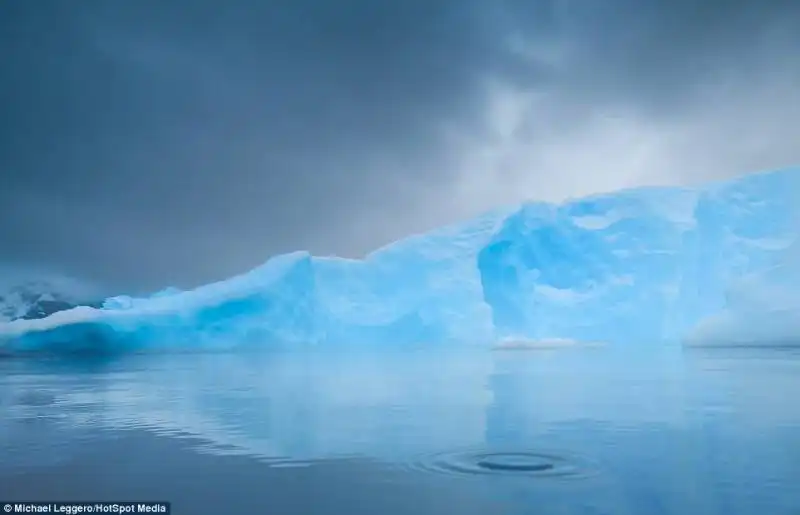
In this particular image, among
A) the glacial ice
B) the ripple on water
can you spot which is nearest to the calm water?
the ripple on water

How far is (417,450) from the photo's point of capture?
8.00 meters

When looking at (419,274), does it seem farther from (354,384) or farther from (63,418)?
(63,418)

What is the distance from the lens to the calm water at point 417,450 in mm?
5777

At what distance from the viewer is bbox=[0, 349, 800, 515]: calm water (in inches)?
227

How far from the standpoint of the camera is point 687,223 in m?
33.1

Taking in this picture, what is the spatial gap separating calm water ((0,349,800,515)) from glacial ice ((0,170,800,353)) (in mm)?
16365

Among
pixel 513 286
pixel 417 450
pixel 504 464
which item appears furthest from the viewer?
pixel 513 286

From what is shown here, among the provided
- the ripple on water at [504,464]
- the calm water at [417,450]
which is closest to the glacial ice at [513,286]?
the calm water at [417,450]

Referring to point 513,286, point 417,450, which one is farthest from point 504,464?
point 513,286

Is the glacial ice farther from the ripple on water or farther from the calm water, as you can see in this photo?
the ripple on water

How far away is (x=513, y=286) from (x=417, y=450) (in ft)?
91.9

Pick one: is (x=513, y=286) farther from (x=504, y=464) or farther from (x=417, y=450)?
(x=504, y=464)

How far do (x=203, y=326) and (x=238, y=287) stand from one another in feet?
8.35

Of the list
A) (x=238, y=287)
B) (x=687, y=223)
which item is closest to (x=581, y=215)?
(x=687, y=223)
